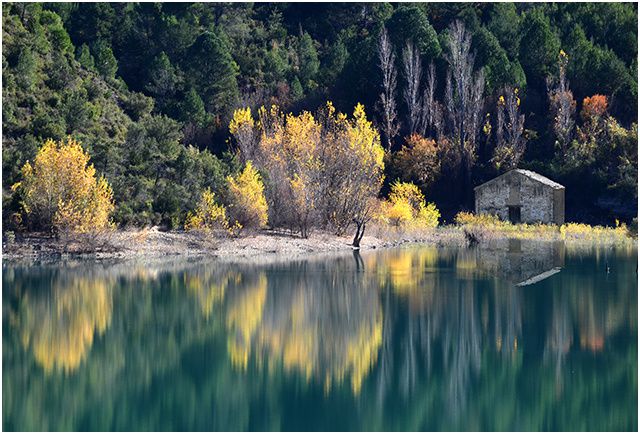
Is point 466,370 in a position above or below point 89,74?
below

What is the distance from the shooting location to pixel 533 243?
55625 mm

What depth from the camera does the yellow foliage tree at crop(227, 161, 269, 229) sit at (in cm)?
5209

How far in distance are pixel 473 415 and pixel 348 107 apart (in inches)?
2246

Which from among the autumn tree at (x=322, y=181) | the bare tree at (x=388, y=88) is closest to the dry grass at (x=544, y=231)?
the autumn tree at (x=322, y=181)

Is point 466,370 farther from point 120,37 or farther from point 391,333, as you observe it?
point 120,37

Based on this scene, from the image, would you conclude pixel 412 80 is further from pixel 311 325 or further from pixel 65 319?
pixel 65 319

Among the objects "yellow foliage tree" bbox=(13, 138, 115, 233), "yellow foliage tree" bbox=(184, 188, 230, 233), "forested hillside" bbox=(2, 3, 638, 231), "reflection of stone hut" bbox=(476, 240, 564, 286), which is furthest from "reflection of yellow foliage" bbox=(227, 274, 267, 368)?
"forested hillside" bbox=(2, 3, 638, 231)

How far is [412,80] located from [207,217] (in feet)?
82.3

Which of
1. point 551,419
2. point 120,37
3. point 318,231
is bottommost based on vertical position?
point 551,419

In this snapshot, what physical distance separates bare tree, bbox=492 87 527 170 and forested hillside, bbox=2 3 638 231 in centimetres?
9

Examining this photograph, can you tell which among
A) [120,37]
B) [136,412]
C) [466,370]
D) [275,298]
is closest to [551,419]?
[466,370]

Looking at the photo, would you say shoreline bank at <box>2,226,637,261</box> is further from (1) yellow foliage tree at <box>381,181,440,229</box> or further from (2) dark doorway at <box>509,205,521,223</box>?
(2) dark doorway at <box>509,205,521,223</box>

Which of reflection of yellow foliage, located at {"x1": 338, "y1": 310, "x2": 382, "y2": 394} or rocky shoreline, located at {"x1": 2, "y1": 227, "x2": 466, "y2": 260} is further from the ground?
rocky shoreline, located at {"x1": 2, "y1": 227, "x2": 466, "y2": 260}

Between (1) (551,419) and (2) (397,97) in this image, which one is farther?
(2) (397,97)
